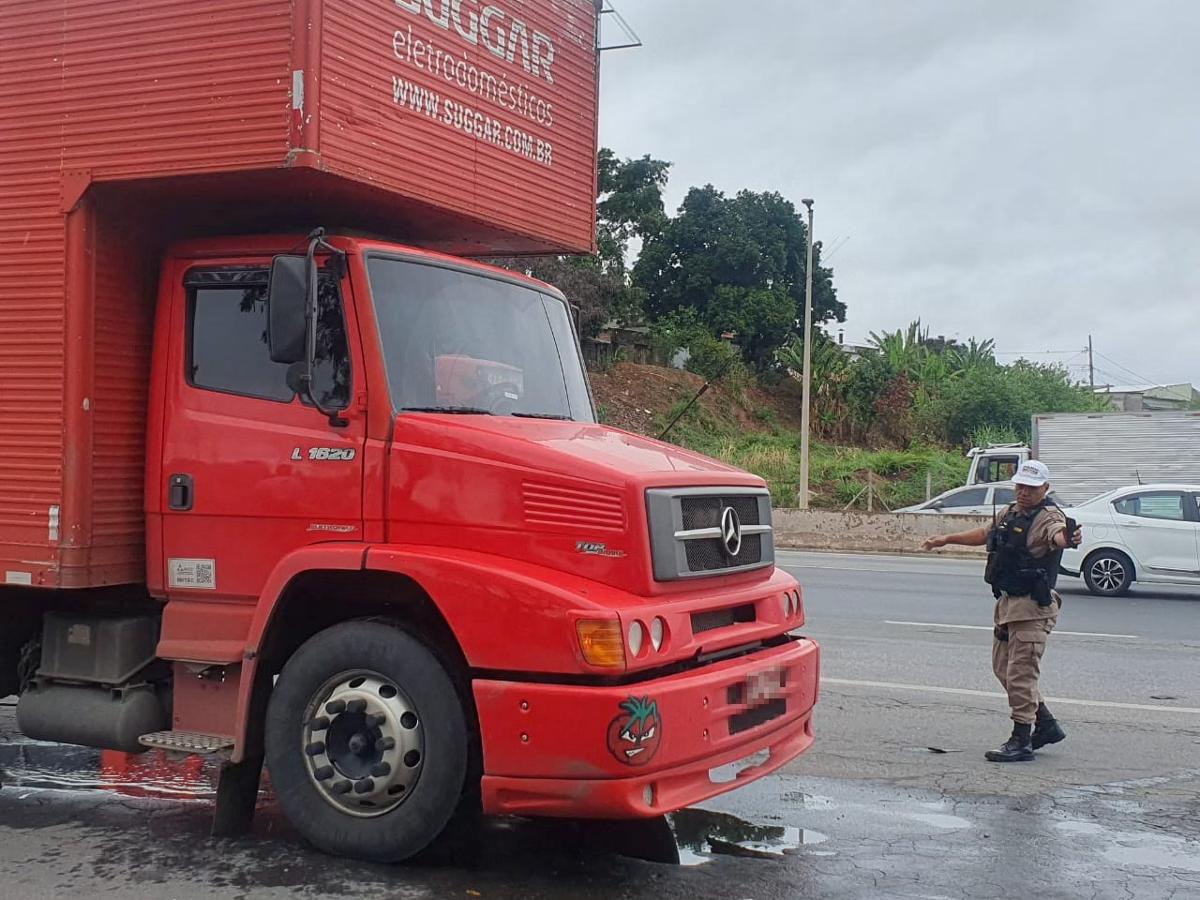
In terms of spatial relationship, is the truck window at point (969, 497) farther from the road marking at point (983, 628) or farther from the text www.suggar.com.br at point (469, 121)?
the text www.suggar.com.br at point (469, 121)

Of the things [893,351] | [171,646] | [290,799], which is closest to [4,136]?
[171,646]

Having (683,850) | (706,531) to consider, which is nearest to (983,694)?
(683,850)

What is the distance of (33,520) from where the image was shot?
5.46 metres

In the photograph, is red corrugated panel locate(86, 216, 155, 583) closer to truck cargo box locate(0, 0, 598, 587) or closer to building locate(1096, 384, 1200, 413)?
truck cargo box locate(0, 0, 598, 587)

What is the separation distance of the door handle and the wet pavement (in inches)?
56.2

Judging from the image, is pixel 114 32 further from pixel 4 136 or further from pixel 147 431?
pixel 147 431

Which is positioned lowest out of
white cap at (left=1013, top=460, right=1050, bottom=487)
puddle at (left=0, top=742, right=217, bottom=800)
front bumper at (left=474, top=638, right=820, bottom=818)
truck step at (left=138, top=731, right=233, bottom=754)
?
puddle at (left=0, top=742, right=217, bottom=800)

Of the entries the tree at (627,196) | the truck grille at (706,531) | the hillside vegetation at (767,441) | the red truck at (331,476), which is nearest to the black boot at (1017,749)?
the red truck at (331,476)

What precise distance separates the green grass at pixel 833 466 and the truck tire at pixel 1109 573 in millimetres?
16436

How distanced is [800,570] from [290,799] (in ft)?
46.5

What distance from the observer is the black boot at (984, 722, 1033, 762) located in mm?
6887

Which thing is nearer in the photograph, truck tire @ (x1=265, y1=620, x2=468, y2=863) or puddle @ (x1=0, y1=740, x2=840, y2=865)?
truck tire @ (x1=265, y1=620, x2=468, y2=863)

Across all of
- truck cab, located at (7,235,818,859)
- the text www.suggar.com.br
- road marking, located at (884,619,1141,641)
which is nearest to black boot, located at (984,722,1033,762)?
truck cab, located at (7,235,818,859)

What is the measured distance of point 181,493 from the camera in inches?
214
